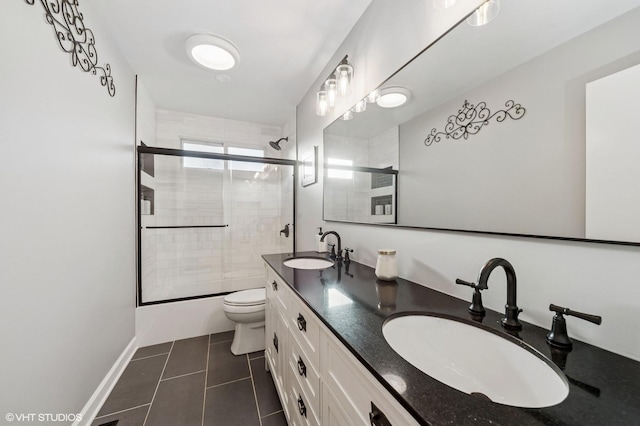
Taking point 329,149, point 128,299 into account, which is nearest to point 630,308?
point 329,149

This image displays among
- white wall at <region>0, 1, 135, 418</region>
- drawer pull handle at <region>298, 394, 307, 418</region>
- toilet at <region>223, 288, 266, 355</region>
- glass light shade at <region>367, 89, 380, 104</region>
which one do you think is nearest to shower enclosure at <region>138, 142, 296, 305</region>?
toilet at <region>223, 288, 266, 355</region>

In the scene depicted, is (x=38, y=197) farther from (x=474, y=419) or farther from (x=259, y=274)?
(x=259, y=274)

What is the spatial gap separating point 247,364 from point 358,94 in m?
2.19

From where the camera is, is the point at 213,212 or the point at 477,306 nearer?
the point at 477,306

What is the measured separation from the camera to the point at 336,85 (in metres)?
1.67

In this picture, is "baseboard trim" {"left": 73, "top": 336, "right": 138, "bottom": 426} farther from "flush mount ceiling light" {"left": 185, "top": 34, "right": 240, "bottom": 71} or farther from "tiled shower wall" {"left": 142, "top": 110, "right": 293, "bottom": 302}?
"flush mount ceiling light" {"left": 185, "top": 34, "right": 240, "bottom": 71}

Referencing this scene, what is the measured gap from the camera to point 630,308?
529 mm

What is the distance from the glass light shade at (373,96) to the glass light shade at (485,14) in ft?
1.75

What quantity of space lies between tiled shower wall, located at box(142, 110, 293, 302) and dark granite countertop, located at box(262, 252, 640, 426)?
7.25 feet

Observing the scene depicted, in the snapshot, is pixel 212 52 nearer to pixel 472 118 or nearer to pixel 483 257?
pixel 472 118

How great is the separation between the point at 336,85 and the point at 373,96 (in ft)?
1.35

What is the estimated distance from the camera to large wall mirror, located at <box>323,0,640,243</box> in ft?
1.76

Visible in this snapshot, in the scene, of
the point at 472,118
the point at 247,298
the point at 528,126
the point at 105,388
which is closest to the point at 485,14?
the point at 472,118

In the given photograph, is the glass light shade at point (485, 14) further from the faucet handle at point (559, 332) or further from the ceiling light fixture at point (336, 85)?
the faucet handle at point (559, 332)
